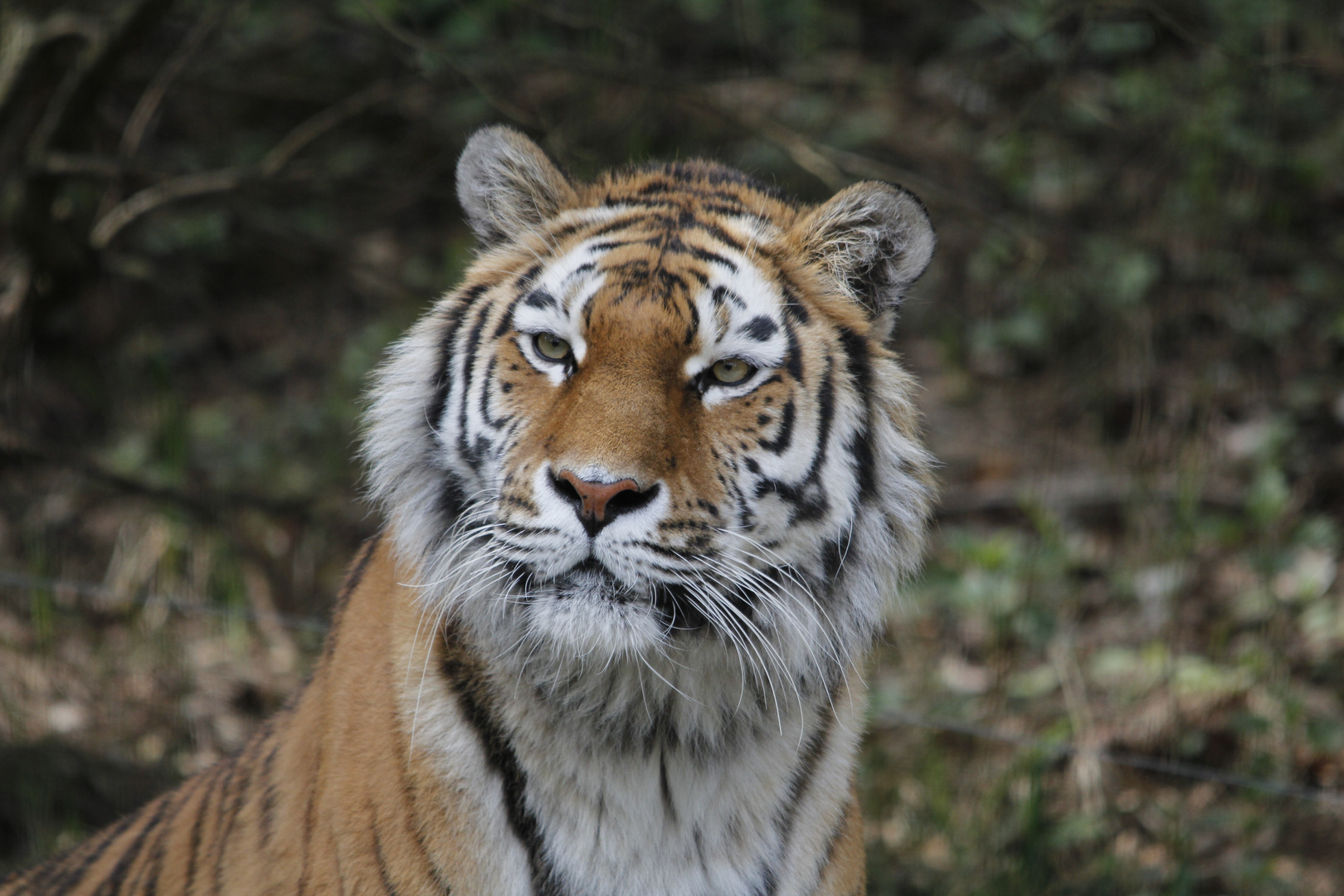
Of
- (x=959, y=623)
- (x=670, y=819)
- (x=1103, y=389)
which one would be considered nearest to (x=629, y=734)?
(x=670, y=819)

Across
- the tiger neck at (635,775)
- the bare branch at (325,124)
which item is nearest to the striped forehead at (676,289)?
the tiger neck at (635,775)

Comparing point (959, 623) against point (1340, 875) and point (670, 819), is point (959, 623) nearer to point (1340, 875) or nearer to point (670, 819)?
point (1340, 875)

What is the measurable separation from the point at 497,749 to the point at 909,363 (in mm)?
3071

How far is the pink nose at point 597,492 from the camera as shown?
1513mm

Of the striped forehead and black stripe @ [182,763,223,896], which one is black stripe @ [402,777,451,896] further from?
the striped forehead

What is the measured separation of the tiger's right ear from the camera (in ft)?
6.27

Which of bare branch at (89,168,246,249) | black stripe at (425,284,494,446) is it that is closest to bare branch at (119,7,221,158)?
bare branch at (89,168,246,249)

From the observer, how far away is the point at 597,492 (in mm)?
1512

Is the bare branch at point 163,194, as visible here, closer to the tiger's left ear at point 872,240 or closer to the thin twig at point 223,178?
the thin twig at point 223,178

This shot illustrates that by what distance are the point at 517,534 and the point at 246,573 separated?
2821mm

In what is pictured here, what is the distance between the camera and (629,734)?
170cm

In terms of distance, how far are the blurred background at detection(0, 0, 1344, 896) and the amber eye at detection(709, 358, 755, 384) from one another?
0.60m

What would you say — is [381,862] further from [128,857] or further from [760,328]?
[760,328]

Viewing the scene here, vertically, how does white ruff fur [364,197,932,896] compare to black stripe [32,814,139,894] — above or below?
above
